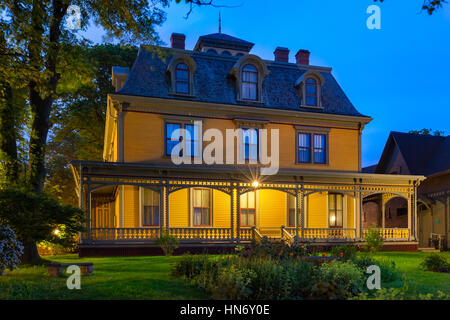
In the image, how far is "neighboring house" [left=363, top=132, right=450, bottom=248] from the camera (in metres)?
24.7

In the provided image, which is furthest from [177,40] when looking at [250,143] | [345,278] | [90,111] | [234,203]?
[345,278]

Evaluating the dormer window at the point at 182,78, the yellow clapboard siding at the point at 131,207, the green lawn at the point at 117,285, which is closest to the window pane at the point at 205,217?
the yellow clapboard siding at the point at 131,207

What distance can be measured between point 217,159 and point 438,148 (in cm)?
1678

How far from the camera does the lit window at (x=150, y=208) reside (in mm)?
20406

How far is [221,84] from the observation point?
2258 cm

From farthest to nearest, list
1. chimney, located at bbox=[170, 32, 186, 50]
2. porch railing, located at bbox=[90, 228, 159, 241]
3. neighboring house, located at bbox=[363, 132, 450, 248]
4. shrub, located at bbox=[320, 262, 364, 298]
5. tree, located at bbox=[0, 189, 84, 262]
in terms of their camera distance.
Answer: neighboring house, located at bbox=[363, 132, 450, 248], chimney, located at bbox=[170, 32, 186, 50], porch railing, located at bbox=[90, 228, 159, 241], tree, located at bbox=[0, 189, 84, 262], shrub, located at bbox=[320, 262, 364, 298]

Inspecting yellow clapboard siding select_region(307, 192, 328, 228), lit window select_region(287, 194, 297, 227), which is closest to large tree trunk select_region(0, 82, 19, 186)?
lit window select_region(287, 194, 297, 227)

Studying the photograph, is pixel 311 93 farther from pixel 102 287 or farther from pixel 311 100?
pixel 102 287

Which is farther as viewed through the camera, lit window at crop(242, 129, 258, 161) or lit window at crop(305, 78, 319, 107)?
lit window at crop(305, 78, 319, 107)

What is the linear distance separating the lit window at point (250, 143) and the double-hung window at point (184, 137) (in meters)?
2.57

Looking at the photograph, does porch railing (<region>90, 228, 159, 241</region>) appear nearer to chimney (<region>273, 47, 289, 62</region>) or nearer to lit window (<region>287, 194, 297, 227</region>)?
lit window (<region>287, 194, 297, 227</region>)

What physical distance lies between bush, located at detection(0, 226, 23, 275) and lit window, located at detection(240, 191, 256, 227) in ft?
43.4

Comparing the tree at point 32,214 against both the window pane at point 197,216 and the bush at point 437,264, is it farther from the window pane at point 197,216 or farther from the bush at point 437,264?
the bush at point 437,264

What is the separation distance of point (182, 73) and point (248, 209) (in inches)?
308
